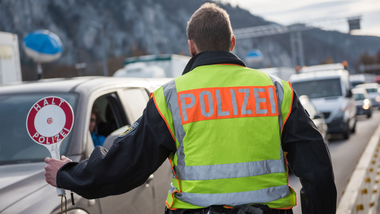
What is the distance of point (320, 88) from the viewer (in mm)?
14656

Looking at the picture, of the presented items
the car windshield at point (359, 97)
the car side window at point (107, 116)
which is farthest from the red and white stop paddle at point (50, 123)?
the car windshield at point (359, 97)

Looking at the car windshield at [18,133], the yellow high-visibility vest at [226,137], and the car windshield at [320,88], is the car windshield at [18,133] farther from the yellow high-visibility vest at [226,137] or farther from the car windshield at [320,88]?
the car windshield at [320,88]

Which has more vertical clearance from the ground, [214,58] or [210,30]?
[210,30]

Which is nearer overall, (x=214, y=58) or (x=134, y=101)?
(x=214, y=58)

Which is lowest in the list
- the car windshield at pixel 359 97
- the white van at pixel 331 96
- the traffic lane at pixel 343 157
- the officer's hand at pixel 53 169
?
the car windshield at pixel 359 97

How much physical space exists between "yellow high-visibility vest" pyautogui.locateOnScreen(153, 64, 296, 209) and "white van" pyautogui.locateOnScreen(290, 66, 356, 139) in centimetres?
1190

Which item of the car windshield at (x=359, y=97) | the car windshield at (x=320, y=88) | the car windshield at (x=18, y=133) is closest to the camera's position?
the car windshield at (x=18, y=133)

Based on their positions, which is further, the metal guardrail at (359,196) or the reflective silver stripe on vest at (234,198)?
the metal guardrail at (359,196)

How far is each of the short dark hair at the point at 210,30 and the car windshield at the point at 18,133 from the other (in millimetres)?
1403

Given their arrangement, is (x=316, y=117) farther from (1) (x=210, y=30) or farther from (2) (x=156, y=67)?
(2) (x=156, y=67)

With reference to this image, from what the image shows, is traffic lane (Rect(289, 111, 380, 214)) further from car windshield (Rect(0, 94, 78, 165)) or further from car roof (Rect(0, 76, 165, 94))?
car windshield (Rect(0, 94, 78, 165))

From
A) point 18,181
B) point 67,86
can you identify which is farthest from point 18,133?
point 18,181

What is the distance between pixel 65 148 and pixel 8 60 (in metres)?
13.5

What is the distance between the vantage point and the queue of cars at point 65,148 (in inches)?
101
